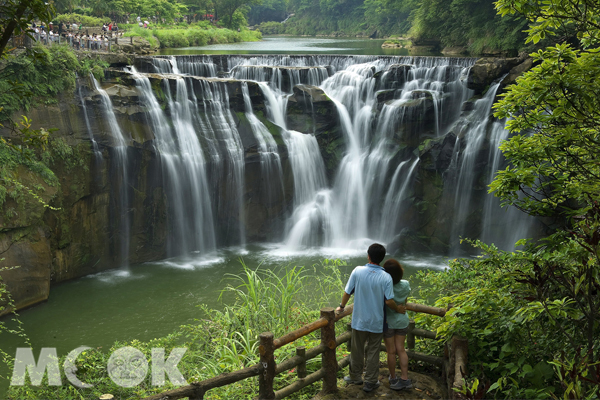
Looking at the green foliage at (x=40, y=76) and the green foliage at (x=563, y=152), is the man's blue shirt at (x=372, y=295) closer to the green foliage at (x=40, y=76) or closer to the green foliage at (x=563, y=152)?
the green foliage at (x=563, y=152)

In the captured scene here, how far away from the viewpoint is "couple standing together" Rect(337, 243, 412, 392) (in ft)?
14.6

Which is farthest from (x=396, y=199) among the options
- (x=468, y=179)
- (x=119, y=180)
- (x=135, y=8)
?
(x=135, y=8)

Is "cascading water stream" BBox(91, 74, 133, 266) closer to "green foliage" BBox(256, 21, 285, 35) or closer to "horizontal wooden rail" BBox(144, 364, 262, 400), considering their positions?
"horizontal wooden rail" BBox(144, 364, 262, 400)

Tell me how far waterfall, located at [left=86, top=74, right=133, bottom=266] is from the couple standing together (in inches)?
363

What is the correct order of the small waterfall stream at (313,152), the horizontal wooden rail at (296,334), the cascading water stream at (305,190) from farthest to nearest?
the cascading water stream at (305,190)
the small waterfall stream at (313,152)
the horizontal wooden rail at (296,334)

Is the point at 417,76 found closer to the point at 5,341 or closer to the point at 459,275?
the point at 459,275

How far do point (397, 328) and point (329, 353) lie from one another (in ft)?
2.34

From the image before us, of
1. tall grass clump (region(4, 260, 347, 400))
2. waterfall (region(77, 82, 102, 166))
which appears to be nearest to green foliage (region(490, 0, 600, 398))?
tall grass clump (region(4, 260, 347, 400))

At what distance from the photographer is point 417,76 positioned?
16250 mm

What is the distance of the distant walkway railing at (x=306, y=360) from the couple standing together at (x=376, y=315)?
Result: 22 cm

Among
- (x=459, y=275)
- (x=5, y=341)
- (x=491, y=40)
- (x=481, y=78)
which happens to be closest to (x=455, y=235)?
(x=481, y=78)

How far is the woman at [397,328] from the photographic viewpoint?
4.59m

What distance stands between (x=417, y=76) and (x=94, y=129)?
1045 centimetres

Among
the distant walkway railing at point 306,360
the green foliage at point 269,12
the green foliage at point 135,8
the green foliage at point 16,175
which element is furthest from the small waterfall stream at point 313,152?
the green foliage at point 269,12
